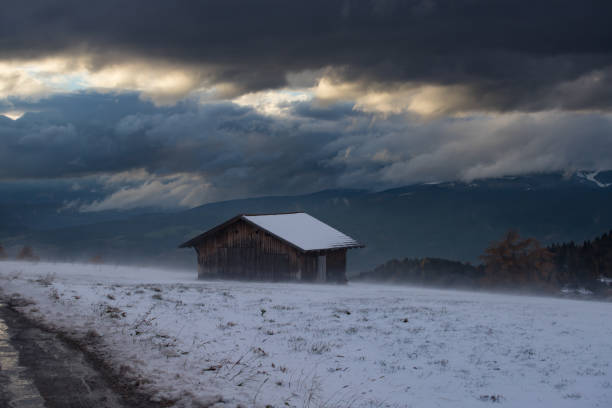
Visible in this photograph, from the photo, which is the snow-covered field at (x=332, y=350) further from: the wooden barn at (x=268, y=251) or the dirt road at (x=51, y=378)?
the wooden barn at (x=268, y=251)

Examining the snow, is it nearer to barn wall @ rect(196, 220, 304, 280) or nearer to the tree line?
barn wall @ rect(196, 220, 304, 280)

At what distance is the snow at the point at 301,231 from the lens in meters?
42.2

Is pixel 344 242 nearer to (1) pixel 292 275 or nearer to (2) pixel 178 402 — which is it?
(1) pixel 292 275

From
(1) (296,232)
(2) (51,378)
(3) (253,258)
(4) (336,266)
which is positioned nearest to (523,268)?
(4) (336,266)

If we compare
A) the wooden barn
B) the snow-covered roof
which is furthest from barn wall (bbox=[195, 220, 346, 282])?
the snow-covered roof

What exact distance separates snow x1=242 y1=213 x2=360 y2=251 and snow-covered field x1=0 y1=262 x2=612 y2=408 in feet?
65.5

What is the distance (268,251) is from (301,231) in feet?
13.5

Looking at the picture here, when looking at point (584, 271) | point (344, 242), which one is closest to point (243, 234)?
point (344, 242)

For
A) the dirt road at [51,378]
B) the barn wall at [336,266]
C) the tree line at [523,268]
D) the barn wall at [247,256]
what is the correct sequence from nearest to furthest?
1. the dirt road at [51,378]
2. the barn wall at [247,256]
3. the barn wall at [336,266]
4. the tree line at [523,268]

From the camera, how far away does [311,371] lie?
476 inches

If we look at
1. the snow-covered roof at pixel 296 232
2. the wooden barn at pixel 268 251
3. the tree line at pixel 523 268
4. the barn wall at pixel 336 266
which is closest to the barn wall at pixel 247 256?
the wooden barn at pixel 268 251

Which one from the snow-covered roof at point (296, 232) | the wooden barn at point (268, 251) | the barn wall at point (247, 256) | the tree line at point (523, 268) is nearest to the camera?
the wooden barn at point (268, 251)

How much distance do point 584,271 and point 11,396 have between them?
84.7 m

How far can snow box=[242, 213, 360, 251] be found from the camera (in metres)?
42.2
